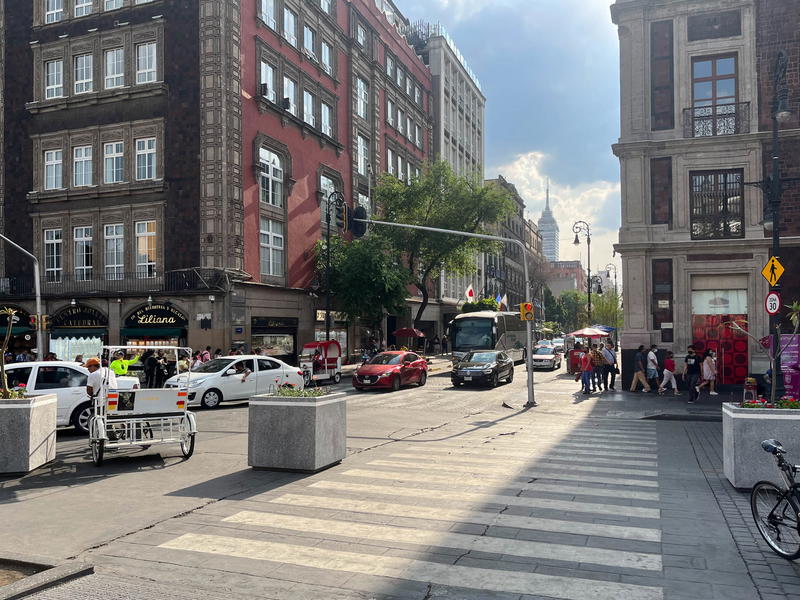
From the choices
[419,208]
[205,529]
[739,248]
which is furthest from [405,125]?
[205,529]

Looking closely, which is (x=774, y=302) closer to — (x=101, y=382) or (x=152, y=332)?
(x=101, y=382)

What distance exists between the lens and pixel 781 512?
20.3 ft

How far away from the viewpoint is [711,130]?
24938 mm

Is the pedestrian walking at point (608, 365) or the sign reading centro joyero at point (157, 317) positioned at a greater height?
the sign reading centro joyero at point (157, 317)

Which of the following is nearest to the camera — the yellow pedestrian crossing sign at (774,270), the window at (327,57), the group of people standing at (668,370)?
the yellow pedestrian crossing sign at (774,270)

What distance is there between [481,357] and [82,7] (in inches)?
1064

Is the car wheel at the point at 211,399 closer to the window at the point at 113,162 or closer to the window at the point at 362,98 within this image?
the window at the point at 113,162

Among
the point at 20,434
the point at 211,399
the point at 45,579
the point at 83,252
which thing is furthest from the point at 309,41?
the point at 45,579

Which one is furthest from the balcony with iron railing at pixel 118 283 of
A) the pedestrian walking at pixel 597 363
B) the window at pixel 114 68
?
the pedestrian walking at pixel 597 363

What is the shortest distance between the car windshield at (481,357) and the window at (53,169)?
22875mm

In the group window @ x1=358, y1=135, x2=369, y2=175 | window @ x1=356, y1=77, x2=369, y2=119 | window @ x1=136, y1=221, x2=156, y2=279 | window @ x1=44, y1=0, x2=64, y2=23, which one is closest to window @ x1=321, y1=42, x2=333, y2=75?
window @ x1=356, y1=77, x2=369, y2=119

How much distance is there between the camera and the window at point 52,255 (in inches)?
1344

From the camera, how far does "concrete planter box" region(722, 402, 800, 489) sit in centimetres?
866

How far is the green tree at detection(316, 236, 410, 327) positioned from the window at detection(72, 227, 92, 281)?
12.2m
